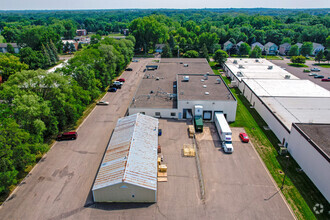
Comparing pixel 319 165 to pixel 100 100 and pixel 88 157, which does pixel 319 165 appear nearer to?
pixel 88 157

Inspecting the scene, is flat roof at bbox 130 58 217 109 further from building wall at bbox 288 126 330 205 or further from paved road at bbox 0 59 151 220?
building wall at bbox 288 126 330 205

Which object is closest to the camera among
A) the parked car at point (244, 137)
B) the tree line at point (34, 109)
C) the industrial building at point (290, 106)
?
the tree line at point (34, 109)

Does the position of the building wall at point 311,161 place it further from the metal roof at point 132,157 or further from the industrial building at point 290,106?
the metal roof at point 132,157

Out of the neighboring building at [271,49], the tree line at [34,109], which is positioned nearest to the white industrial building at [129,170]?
the tree line at [34,109]

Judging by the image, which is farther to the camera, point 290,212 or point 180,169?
point 180,169

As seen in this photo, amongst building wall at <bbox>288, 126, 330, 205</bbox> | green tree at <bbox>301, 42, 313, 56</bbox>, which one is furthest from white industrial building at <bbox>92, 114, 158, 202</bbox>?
green tree at <bbox>301, 42, 313, 56</bbox>

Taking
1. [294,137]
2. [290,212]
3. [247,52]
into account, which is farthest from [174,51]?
[290,212]
